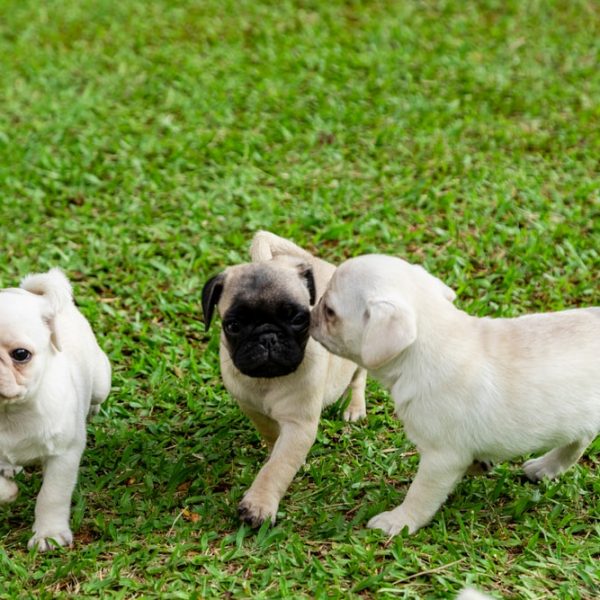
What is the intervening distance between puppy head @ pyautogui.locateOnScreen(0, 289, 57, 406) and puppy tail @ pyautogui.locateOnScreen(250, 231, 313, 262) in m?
1.46

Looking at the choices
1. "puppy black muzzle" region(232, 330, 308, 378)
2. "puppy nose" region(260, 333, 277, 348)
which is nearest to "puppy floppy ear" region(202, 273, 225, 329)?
"puppy black muzzle" region(232, 330, 308, 378)

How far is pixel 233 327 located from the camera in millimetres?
5484

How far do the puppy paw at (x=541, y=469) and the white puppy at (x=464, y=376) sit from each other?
1.81 feet

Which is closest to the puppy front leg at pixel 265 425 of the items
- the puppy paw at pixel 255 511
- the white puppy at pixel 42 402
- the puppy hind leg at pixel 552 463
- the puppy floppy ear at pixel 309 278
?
the puppy paw at pixel 255 511

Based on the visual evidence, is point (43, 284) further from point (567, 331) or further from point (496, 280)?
point (496, 280)

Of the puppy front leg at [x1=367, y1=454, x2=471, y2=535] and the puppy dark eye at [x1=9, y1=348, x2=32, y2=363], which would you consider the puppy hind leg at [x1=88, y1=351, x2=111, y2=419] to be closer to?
the puppy dark eye at [x1=9, y1=348, x2=32, y2=363]

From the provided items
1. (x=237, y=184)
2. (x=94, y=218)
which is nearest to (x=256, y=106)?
(x=237, y=184)

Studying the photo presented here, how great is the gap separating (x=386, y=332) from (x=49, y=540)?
2035mm

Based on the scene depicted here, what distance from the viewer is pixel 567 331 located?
198 inches

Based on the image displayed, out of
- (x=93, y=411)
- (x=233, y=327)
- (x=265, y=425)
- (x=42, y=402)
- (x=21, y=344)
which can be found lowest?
(x=93, y=411)

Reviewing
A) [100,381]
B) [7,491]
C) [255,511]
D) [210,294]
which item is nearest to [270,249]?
[210,294]

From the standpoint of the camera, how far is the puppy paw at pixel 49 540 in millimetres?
5047

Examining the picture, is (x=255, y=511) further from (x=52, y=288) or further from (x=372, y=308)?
(x=52, y=288)

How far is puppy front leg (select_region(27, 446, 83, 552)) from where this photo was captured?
5098 mm
